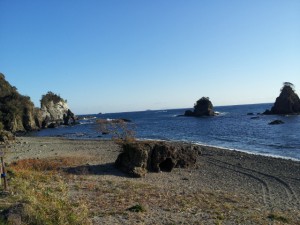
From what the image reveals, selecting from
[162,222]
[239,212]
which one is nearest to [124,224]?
[162,222]

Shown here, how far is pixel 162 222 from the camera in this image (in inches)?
428

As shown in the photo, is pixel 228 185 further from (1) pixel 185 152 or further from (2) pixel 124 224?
(2) pixel 124 224

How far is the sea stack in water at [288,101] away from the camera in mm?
110812

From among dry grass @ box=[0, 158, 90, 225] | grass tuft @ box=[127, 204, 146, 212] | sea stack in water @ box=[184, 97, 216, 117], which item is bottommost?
grass tuft @ box=[127, 204, 146, 212]

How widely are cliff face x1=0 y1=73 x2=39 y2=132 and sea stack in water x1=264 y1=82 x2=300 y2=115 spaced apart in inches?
3057

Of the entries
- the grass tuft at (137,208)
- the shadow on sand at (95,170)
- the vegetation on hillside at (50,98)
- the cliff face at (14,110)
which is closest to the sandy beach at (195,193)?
the shadow on sand at (95,170)

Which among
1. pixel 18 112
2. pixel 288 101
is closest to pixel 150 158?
pixel 18 112

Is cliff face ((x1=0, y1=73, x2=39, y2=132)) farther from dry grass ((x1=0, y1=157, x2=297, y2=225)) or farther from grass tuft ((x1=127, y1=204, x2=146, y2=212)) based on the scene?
grass tuft ((x1=127, y1=204, x2=146, y2=212))

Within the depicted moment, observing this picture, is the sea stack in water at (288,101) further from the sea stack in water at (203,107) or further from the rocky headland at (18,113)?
the rocky headland at (18,113)

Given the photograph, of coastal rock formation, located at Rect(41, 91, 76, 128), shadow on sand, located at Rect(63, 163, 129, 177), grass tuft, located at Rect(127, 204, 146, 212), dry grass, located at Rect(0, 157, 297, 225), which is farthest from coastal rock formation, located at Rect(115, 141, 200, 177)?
coastal rock formation, located at Rect(41, 91, 76, 128)

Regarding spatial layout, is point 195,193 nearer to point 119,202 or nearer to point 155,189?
point 155,189

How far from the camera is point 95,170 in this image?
21.8 metres

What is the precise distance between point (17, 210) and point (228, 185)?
13741 millimetres

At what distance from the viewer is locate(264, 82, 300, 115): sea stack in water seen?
4363 inches
